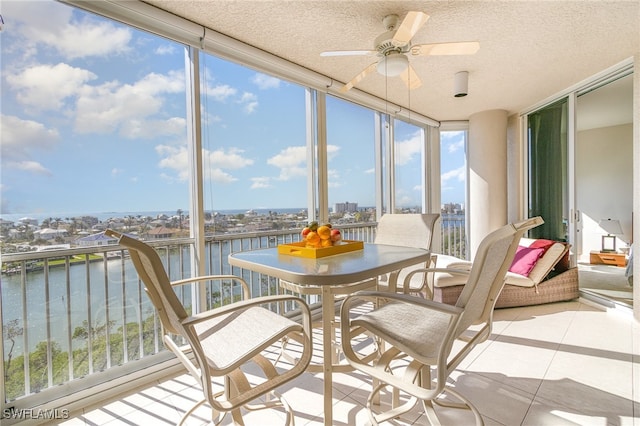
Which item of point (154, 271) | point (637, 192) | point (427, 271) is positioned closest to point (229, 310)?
point (154, 271)

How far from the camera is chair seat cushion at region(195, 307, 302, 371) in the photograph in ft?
3.79

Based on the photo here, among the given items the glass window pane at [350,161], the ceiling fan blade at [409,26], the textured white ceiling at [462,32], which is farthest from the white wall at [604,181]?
the ceiling fan blade at [409,26]

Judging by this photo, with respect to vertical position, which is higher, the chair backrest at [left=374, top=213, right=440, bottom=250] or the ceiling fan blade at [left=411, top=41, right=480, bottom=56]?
the ceiling fan blade at [left=411, top=41, right=480, bottom=56]

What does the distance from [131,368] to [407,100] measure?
13.9 ft

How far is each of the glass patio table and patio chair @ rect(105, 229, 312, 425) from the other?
13cm

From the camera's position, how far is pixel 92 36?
196 centimetres

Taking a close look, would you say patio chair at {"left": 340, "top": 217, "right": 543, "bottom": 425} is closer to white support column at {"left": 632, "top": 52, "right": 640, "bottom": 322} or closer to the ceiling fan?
the ceiling fan

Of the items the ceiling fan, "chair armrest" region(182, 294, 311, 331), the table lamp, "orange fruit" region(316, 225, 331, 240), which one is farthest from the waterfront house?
the table lamp

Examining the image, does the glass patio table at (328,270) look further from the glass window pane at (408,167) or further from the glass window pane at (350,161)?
the glass window pane at (408,167)

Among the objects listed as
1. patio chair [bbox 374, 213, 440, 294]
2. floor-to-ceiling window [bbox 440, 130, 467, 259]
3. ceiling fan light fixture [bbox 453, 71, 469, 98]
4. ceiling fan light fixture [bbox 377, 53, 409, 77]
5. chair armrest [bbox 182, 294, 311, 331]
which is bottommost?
chair armrest [bbox 182, 294, 311, 331]

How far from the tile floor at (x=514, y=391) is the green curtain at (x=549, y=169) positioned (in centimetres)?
187

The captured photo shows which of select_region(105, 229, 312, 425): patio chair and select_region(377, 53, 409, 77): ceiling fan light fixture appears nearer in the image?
select_region(105, 229, 312, 425): patio chair

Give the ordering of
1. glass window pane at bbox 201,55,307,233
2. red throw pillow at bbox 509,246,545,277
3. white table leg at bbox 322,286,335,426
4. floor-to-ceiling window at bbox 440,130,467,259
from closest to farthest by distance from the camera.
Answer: white table leg at bbox 322,286,335,426 → glass window pane at bbox 201,55,307,233 → red throw pillow at bbox 509,246,545,277 → floor-to-ceiling window at bbox 440,130,467,259

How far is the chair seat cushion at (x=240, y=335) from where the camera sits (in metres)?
1.15
